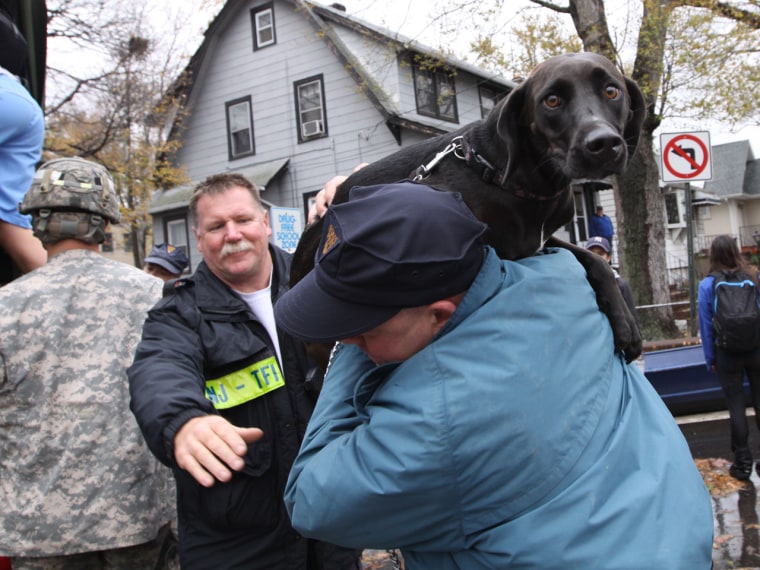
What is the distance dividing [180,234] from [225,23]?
7.80 metres

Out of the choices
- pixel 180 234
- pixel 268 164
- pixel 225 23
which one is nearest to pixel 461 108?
pixel 268 164

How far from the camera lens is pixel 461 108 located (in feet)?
73.9

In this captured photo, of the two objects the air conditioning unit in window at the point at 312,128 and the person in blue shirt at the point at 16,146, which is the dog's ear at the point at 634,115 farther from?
the air conditioning unit in window at the point at 312,128

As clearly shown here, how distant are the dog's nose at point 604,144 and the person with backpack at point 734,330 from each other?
17.0 ft

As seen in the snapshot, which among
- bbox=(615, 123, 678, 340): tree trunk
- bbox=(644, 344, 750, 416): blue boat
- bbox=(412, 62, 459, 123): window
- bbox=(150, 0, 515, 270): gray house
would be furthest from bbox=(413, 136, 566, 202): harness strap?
bbox=(412, 62, 459, 123): window

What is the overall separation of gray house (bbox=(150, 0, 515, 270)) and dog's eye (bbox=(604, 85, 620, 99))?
17.0 m

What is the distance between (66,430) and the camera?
8.20 feet

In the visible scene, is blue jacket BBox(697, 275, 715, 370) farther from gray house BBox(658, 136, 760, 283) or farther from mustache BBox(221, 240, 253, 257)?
gray house BBox(658, 136, 760, 283)

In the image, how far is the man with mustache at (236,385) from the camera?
237 cm

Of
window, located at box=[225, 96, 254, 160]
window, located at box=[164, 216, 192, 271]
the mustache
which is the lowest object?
the mustache

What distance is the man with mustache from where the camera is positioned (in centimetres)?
237

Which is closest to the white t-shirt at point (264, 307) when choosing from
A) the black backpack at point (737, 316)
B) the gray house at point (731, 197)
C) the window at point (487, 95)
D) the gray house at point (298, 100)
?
the black backpack at point (737, 316)

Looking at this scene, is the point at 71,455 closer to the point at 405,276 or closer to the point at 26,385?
the point at 26,385

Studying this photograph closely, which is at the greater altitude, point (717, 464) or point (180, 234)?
point (180, 234)
